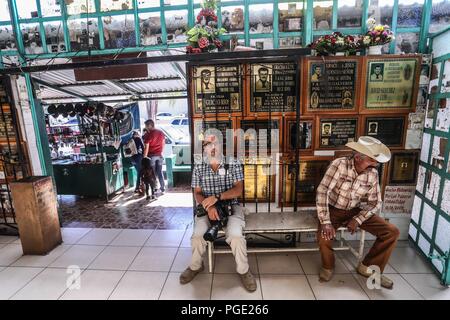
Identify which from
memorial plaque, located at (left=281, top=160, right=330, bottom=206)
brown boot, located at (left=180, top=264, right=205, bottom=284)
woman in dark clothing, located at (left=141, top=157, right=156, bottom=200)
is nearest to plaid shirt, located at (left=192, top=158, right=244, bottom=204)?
memorial plaque, located at (left=281, top=160, right=330, bottom=206)

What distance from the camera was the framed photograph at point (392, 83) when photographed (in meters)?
2.88

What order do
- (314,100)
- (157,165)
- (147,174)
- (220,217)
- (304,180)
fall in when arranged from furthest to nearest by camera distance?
(157,165) → (147,174) → (304,180) → (314,100) → (220,217)

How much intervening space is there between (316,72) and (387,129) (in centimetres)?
119

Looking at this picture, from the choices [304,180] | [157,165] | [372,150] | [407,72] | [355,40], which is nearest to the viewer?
[372,150]

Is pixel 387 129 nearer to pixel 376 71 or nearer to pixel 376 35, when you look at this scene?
pixel 376 71

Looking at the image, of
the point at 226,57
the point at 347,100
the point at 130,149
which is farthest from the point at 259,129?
the point at 130,149

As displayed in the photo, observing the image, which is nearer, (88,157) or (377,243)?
(377,243)

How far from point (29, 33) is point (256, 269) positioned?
14.9 ft

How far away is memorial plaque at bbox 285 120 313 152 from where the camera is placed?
3076 millimetres

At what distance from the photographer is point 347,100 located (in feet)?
9.82

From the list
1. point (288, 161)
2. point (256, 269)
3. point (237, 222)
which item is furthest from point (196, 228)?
point (288, 161)

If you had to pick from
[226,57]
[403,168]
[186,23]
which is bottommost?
[403,168]

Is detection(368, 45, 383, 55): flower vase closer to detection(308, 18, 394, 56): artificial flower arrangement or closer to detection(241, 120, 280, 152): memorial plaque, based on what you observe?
detection(308, 18, 394, 56): artificial flower arrangement
